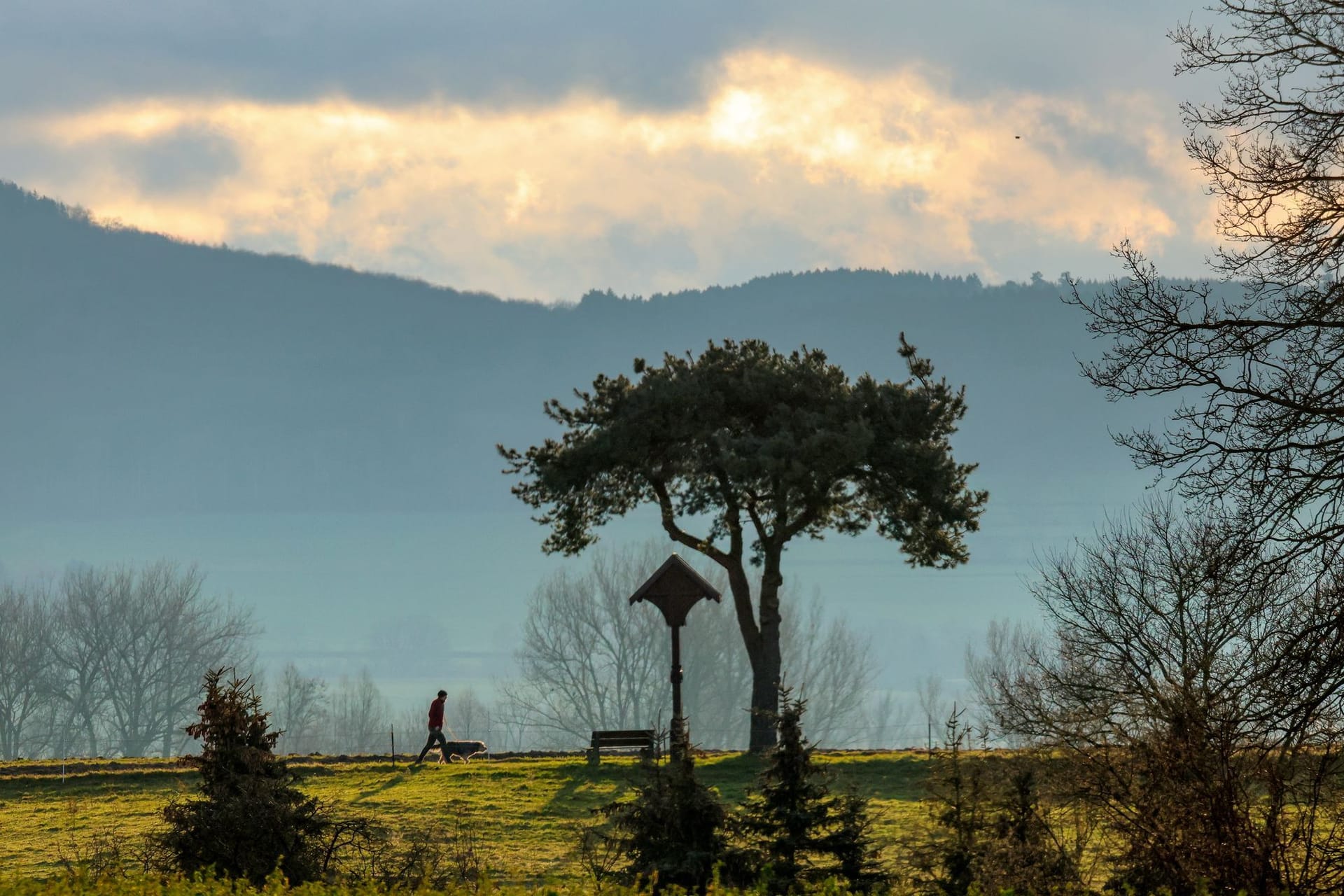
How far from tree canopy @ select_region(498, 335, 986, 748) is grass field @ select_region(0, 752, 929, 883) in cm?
520

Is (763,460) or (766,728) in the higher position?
(763,460)

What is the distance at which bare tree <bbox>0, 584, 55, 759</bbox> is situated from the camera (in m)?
108

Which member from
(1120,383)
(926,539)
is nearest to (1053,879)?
(1120,383)

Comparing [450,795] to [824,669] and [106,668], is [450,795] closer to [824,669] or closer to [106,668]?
[106,668]

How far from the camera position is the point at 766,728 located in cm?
3566

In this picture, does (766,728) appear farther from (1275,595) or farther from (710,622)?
(710,622)

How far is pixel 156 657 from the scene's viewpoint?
115125 millimetres

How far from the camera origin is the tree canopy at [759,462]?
35.1m

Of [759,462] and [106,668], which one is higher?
[759,462]

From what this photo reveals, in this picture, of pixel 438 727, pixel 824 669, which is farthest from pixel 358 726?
pixel 438 727

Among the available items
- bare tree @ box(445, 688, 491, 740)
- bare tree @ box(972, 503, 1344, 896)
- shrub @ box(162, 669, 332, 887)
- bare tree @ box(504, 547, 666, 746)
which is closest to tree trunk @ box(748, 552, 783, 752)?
bare tree @ box(972, 503, 1344, 896)

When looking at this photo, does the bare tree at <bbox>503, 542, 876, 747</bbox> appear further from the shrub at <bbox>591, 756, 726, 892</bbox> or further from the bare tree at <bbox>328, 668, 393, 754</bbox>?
the shrub at <bbox>591, 756, 726, 892</bbox>

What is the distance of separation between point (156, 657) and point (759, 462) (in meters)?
92.1

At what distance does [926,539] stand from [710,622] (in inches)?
3296
